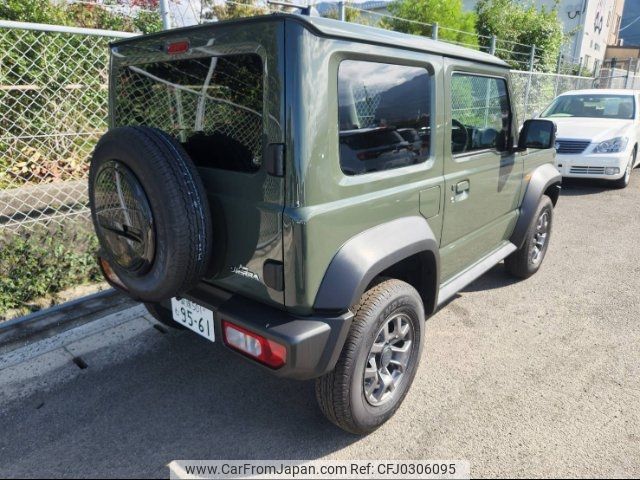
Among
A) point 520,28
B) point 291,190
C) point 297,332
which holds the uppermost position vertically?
point 520,28

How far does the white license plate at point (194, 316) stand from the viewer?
84.8 inches

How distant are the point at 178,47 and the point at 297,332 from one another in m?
1.40

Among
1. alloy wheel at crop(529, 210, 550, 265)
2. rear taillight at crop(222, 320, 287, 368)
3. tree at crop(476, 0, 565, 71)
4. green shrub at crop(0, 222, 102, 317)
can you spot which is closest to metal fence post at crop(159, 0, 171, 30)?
green shrub at crop(0, 222, 102, 317)

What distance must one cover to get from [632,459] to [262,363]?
5.97ft

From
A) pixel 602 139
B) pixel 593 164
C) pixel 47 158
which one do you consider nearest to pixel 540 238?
pixel 593 164

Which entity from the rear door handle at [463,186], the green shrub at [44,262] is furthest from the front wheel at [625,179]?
the green shrub at [44,262]

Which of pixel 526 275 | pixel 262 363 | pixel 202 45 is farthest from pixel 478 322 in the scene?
pixel 202 45

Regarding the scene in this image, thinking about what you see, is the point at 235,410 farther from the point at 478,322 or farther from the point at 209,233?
the point at 478,322

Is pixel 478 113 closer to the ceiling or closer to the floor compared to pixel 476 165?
closer to the ceiling

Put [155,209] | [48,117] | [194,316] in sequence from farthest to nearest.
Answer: [48,117] → [194,316] → [155,209]

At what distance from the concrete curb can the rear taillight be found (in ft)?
5.91

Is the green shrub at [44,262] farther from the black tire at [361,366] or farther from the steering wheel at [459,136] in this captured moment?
the steering wheel at [459,136]

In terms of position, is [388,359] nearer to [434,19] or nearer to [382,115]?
[382,115]

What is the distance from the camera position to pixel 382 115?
7.03ft
